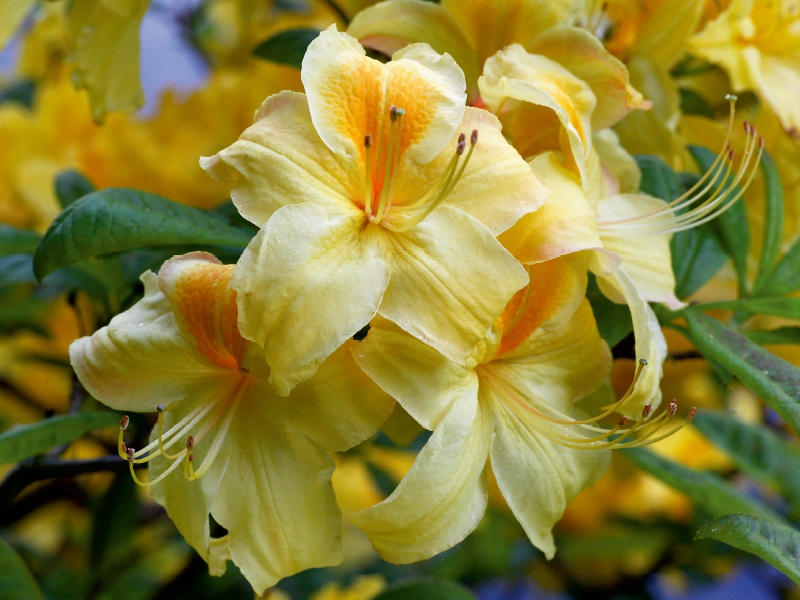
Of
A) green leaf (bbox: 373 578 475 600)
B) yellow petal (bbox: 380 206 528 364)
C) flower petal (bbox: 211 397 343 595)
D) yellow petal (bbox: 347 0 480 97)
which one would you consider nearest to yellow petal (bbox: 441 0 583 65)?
yellow petal (bbox: 347 0 480 97)

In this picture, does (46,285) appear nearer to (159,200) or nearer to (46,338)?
(46,338)

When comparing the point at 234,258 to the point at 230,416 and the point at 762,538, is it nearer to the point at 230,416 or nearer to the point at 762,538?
the point at 230,416

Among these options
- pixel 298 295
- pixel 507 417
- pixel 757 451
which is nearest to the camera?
pixel 298 295

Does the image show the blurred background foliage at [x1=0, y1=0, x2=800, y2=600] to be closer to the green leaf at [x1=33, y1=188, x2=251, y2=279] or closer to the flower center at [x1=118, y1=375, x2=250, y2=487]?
the green leaf at [x1=33, y1=188, x2=251, y2=279]

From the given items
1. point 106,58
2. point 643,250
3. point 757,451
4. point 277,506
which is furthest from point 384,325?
point 757,451

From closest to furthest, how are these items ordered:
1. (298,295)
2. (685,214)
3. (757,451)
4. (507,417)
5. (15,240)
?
(298,295) < (507,417) < (685,214) < (15,240) < (757,451)

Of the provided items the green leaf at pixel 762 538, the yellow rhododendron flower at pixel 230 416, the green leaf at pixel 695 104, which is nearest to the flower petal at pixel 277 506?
the yellow rhododendron flower at pixel 230 416

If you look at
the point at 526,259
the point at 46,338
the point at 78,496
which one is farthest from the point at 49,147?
the point at 526,259

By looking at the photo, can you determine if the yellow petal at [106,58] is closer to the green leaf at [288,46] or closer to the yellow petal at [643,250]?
the green leaf at [288,46]
